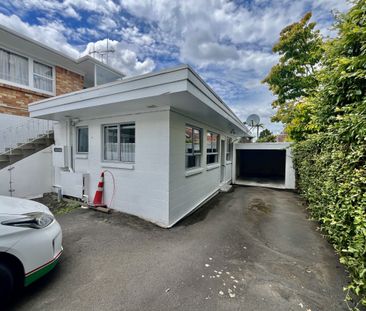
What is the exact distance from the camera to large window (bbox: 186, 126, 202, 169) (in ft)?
17.4

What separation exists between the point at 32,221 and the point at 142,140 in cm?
284

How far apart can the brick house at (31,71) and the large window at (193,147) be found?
361 cm

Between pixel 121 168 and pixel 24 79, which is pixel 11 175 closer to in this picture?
pixel 24 79

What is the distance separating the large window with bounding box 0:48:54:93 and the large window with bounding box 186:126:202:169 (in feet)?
24.8

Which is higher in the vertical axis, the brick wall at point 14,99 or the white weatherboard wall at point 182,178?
the brick wall at point 14,99

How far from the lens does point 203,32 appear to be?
18.8 feet

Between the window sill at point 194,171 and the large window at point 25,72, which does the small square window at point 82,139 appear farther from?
the large window at point 25,72

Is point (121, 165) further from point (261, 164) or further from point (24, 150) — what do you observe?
point (261, 164)

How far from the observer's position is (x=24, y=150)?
20.2ft

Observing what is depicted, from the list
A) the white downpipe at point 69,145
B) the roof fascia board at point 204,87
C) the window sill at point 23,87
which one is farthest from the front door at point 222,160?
the window sill at point 23,87

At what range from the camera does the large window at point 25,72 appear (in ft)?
22.2

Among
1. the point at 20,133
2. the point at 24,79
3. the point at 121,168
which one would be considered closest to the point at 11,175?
the point at 20,133

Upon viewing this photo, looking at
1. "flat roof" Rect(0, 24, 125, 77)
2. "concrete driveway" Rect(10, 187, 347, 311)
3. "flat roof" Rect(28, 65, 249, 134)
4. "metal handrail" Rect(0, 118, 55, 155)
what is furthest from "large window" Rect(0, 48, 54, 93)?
"concrete driveway" Rect(10, 187, 347, 311)

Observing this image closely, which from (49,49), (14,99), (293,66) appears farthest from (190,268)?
(293,66)
